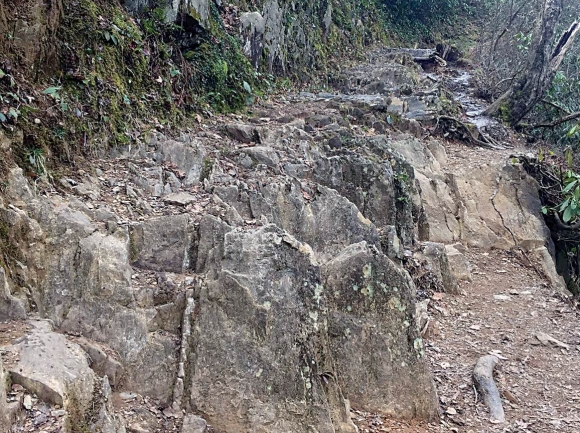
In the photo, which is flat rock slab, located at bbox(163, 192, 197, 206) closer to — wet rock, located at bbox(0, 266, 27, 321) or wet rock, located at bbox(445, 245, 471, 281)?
wet rock, located at bbox(0, 266, 27, 321)

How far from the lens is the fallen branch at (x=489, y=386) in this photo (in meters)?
4.94

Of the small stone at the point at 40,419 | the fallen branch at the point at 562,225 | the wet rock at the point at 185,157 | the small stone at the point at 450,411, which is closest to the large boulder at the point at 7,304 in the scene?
the small stone at the point at 40,419

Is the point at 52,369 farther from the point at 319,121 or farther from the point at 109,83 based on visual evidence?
the point at 319,121

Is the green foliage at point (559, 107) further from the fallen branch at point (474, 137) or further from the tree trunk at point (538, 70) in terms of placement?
the fallen branch at point (474, 137)

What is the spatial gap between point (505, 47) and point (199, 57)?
13.6 metres

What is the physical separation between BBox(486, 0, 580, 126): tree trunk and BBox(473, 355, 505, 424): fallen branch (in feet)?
30.0

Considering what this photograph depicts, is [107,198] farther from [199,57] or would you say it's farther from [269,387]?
[199,57]

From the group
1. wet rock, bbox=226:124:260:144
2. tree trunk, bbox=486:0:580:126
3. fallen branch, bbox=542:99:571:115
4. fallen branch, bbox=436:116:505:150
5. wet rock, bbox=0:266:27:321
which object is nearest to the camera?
wet rock, bbox=0:266:27:321

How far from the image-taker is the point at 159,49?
6957mm

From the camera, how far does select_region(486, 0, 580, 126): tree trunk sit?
11.8 metres

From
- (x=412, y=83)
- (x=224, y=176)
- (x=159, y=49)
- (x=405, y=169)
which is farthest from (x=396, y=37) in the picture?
(x=224, y=176)

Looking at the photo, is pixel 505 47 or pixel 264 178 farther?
pixel 505 47

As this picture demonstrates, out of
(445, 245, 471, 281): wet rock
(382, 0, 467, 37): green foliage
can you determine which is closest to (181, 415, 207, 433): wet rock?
(445, 245, 471, 281): wet rock

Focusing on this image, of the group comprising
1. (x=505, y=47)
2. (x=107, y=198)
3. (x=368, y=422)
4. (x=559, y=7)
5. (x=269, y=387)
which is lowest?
(x=368, y=422)
